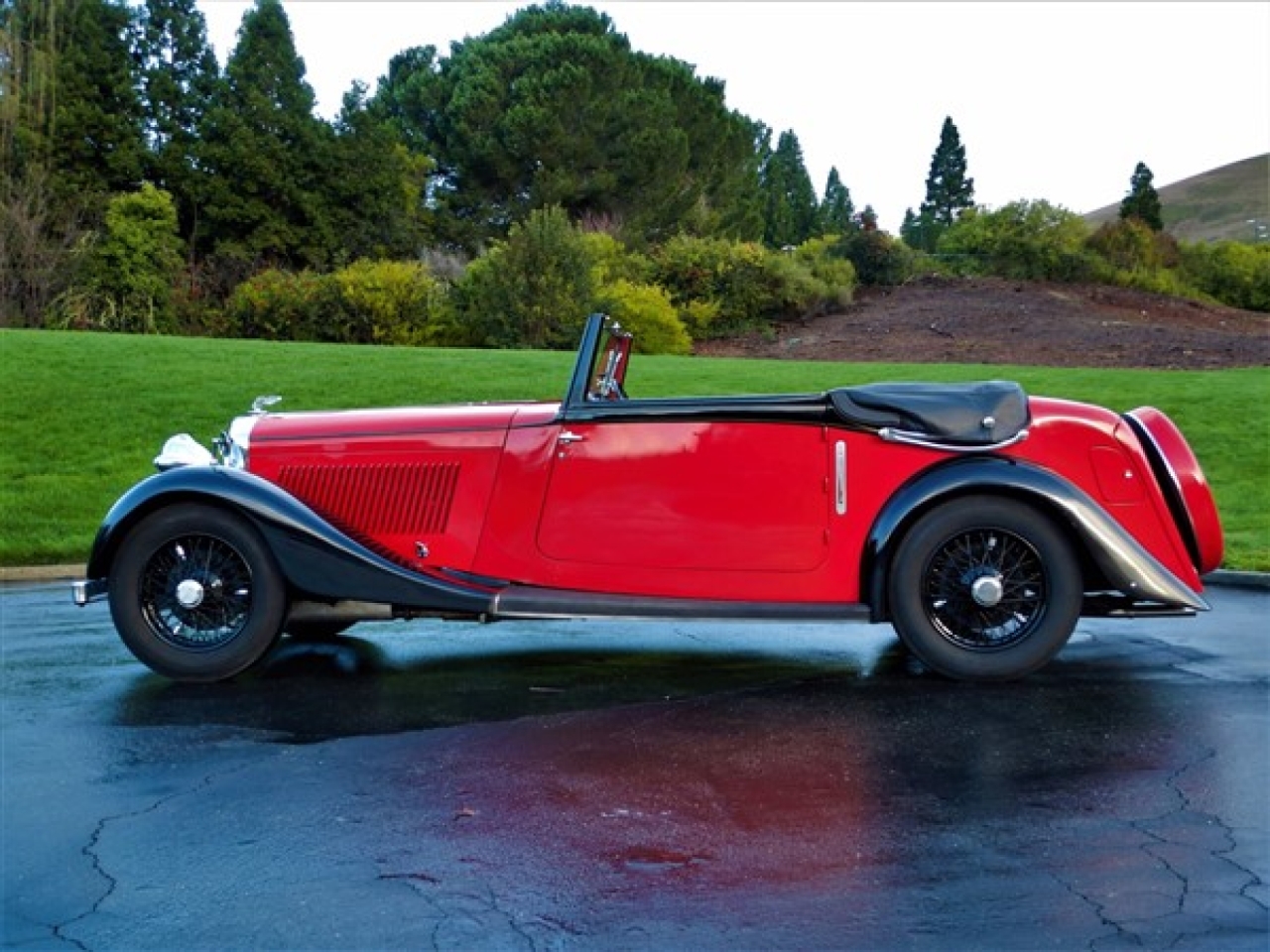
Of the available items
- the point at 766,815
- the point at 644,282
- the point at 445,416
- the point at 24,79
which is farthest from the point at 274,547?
the point at 24,79

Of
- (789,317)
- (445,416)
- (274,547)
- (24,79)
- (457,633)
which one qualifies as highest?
(24,79)

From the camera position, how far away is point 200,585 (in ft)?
17.9

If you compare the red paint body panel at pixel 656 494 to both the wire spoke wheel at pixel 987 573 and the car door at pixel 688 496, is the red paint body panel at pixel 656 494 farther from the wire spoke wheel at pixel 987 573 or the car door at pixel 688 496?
the wire spoke wheel at pixel 987 573

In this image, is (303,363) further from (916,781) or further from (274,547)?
(916,781)

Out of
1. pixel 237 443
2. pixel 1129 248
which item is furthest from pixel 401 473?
pixel 1129 248

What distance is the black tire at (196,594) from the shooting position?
5406 mm

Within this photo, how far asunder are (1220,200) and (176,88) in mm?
77205

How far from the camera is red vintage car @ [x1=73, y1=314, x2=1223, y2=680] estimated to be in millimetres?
5180

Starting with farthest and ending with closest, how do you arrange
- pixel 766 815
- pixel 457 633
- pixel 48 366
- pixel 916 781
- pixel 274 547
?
pixel 48 366
pixel 457 633
pixel 274 547
pixel 916 781
pixel 766 815

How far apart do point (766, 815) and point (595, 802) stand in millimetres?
534

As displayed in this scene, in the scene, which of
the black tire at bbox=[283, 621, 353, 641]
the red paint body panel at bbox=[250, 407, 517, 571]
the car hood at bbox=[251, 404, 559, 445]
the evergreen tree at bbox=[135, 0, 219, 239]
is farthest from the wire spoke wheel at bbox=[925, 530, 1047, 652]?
the evergreen tree at bbox=[135, 0, 219, 239]

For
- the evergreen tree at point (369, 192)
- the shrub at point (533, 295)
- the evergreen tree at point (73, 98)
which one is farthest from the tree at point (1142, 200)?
the evergreen tree at point (73, 98)

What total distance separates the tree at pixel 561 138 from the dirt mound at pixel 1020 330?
51.7ft

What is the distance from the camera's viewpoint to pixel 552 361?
58.6 feet
